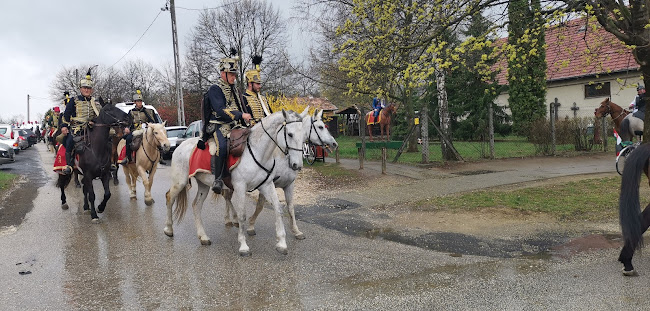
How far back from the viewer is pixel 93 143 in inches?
362

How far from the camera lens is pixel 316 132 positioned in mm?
6449

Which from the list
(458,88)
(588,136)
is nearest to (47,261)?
(588,136)

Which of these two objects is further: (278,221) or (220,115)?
(220,115)

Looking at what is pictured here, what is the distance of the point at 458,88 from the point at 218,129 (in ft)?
74.4

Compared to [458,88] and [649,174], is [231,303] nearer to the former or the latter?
[649,174]

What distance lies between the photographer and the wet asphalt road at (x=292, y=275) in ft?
14.7

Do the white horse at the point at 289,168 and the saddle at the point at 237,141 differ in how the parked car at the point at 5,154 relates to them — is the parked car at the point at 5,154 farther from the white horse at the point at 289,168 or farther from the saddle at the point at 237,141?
the saddle at the point at 237,141

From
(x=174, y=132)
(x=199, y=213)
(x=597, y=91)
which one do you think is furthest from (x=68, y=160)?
(x=597, y=91)

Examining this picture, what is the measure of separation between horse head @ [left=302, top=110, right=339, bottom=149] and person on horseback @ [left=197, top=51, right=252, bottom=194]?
823 millimetres

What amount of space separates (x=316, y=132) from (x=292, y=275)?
2023 millimetres

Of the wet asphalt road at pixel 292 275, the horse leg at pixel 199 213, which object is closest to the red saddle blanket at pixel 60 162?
the wet asphalt road at pixel 292 275

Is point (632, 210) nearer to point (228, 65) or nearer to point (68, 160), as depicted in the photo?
point (228, 65)

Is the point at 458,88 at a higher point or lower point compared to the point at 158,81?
lower

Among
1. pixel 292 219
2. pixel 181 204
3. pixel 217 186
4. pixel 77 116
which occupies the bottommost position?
pixel 292 219
